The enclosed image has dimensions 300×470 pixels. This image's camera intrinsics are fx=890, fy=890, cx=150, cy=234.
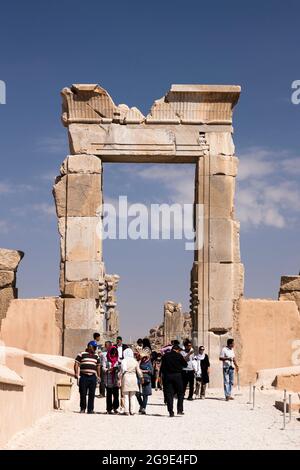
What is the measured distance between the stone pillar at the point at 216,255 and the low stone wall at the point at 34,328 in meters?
3.05

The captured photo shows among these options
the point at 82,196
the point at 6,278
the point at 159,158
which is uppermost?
the point at 159,158

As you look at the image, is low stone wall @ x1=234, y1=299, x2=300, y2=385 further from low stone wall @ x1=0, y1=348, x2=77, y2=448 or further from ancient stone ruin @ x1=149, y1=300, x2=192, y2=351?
ancient stone ruin @ x1=149, y1=300, x2=192, y2=351

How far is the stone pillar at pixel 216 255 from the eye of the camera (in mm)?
19406

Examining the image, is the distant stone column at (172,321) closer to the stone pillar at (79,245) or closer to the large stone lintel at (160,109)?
the stone pillar at (79,245)

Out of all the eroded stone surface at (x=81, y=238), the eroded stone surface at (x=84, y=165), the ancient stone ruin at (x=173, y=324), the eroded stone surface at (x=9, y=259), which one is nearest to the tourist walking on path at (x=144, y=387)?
the eroded stone surface at (x=81, y=238)

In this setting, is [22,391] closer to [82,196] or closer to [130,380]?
[130,380]

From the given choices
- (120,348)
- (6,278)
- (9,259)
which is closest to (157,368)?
(6,278)

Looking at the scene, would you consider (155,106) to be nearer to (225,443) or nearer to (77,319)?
(77,319)

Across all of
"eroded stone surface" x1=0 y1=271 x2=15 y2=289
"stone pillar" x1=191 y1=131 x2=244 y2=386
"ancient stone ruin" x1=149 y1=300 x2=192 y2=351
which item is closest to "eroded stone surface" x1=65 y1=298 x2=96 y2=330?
"eroded stone surface" x1=0 y1=271 x2=15 y2=289

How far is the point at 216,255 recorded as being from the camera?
1952 cm

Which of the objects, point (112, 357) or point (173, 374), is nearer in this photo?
point (173, 374)

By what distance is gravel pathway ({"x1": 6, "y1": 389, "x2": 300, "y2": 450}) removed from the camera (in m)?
9.89

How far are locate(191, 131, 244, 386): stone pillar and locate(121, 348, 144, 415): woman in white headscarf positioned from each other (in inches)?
214

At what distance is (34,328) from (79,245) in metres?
2.05
